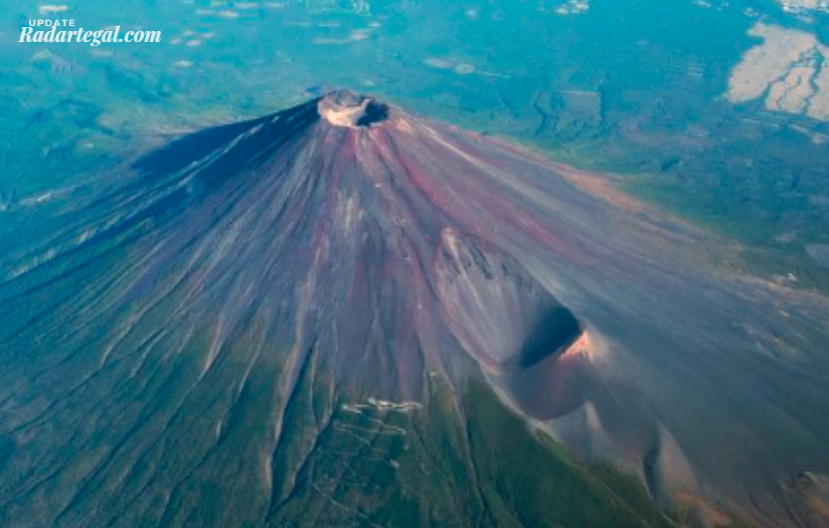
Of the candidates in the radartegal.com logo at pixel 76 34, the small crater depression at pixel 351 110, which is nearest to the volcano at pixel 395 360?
the small crater depression at pixel 351 110

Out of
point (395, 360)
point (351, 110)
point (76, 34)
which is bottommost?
point (76, 34)

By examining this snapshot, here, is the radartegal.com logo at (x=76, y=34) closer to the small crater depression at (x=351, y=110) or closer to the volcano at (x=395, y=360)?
the volcano at (x=395, y=360)

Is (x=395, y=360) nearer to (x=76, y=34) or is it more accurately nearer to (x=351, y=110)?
(x=351, y=110)

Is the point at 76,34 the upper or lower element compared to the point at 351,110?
lower

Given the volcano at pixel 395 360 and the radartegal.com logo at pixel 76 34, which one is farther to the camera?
the radartegal.com logo at pixel 76 34

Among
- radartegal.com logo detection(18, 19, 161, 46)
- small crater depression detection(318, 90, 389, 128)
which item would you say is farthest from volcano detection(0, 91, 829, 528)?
radartegal.com logo detection(18, 19, 161, 46)

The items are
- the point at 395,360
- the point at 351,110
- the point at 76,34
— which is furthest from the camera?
the point at 76,34

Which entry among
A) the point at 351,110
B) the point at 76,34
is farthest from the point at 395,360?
the point at 76,34

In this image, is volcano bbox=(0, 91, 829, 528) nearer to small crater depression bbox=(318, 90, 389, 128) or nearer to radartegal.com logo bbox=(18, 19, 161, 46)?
small crater depression bbox=(318, 90, 389, 128)
